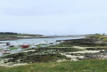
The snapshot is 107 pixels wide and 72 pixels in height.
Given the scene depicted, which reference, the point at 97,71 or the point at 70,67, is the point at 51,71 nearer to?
the point at 70,67

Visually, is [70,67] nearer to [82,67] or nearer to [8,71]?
[82,67]

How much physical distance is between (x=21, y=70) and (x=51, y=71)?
267 centimetres

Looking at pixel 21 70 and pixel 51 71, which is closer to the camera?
pixel 51 71

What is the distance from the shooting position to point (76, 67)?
63.5 ft

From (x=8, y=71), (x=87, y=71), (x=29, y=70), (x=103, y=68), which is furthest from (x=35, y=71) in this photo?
(x=103, y=68)

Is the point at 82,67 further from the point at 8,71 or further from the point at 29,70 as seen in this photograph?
the point at 8,71

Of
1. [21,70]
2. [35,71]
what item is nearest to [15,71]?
[21,70]

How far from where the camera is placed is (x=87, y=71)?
17.4 m

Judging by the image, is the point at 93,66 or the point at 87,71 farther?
the point at 93,66

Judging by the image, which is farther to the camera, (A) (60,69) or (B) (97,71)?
(A) (60,69)

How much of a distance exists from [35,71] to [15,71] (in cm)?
186

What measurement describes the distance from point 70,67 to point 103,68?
98.4 inches

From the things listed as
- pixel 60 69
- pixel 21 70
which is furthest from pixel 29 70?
pixel 60 69

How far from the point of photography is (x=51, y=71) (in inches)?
717
